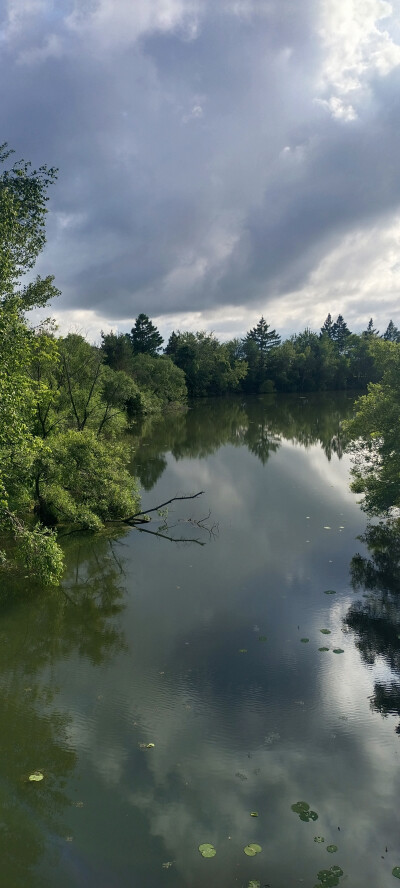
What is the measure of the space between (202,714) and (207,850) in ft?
9.41

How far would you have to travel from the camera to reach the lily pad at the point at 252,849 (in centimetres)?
721

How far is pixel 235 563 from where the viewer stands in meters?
17.8

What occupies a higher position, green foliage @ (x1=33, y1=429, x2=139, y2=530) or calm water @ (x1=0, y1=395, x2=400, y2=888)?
green foliage @ (x1=33, y1=429, x2=139, y2=530)

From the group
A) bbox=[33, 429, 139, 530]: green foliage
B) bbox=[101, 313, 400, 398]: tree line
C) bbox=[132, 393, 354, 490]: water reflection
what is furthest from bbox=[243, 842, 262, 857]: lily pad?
bbox=[101, 313, 400, 398]: tree line

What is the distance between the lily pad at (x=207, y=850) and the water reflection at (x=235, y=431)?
2215 centimetres

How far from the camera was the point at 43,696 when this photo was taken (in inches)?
428

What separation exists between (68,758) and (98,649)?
12.0 ft

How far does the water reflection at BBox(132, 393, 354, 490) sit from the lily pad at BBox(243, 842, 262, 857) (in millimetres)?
22286

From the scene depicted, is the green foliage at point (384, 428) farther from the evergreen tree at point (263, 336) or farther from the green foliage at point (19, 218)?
the evergreen tree at point (263, 336)

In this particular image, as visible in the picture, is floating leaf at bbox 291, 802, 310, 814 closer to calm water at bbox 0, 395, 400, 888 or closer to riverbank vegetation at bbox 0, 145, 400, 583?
calm water at bbox 0, 395, 400, 888

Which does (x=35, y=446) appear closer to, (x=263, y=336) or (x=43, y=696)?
(x=43, y=696)

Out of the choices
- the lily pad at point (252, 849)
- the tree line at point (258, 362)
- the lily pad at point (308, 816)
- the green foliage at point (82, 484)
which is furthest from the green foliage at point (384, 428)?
the tree line at point (258, 362)

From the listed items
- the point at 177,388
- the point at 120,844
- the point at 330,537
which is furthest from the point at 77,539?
the point at 177,388

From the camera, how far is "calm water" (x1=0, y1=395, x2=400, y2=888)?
733 cm
